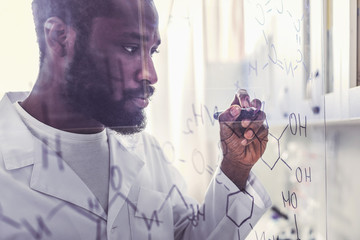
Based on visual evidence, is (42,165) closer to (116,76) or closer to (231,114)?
(116,76)

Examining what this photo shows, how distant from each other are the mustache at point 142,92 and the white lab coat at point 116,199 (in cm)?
7

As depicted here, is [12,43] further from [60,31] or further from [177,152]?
[177,152]

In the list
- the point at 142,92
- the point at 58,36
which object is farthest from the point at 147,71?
the point at 58,36

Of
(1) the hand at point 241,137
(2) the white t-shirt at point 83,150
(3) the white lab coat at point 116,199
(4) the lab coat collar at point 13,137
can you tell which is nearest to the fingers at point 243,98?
(1) the hand at point 241,137

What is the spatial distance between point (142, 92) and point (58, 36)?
0.15 m

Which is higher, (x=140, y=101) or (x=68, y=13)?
(x=68, y=13)

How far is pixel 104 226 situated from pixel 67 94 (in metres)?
0.22

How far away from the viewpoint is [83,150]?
42cm

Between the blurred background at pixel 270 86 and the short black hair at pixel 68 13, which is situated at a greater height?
the short black hair at pixel 68 13

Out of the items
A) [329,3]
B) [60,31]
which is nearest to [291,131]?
[329,3]

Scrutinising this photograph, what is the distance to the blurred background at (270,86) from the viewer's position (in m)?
0.45

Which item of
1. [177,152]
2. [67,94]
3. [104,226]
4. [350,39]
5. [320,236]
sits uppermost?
[350,39]

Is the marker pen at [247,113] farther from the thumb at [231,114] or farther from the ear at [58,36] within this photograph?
the ear at [58,36]

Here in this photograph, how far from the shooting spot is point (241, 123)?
48cm
